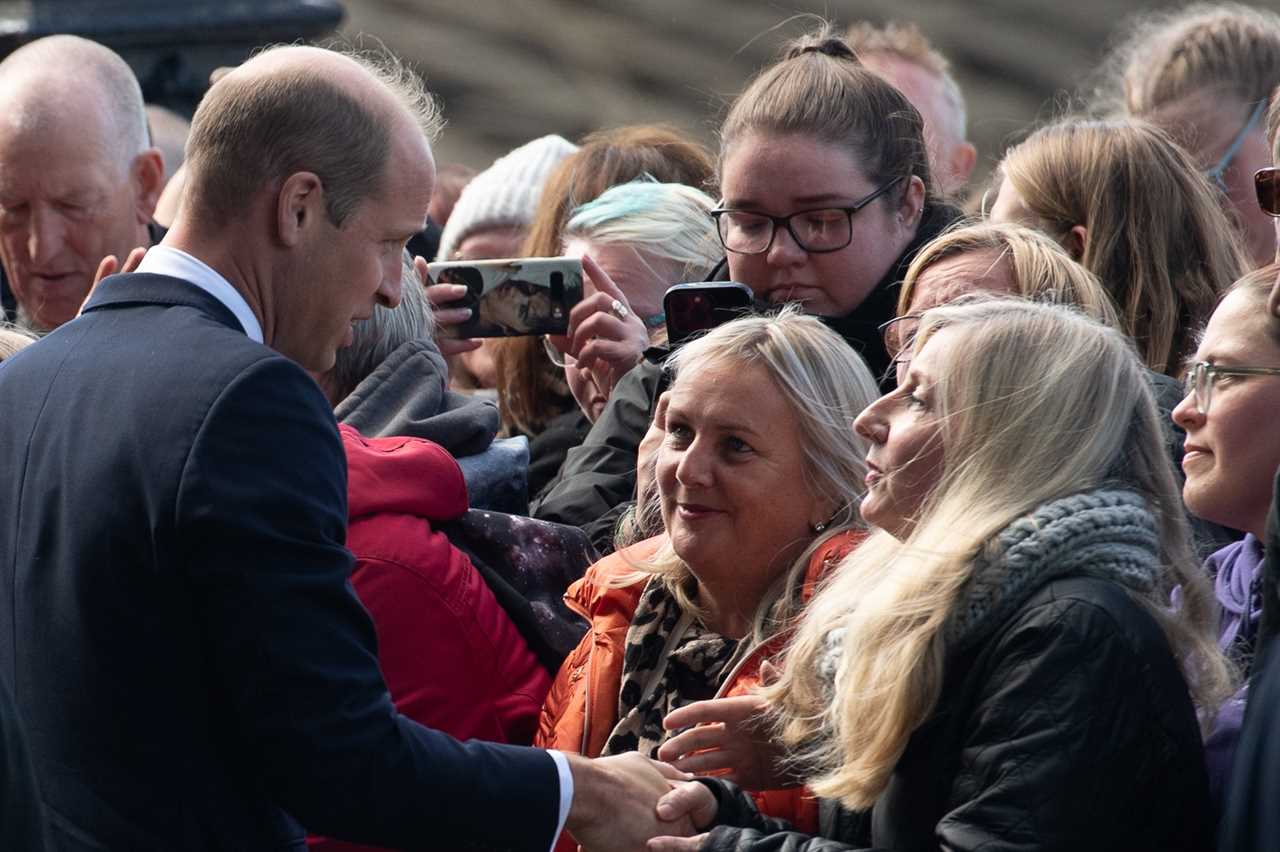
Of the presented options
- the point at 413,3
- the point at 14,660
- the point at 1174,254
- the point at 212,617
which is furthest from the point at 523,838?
the point at 413,3

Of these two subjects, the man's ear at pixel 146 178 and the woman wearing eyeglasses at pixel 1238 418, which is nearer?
the woman wearing eyeglasses at pixel 1238 418

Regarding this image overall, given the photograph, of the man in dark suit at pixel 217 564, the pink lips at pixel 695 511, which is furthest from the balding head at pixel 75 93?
the pink lips at pixel 695 511

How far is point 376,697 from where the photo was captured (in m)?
2.53

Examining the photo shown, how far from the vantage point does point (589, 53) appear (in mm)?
12867

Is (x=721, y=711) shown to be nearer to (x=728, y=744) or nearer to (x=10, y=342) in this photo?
(x=728, y=744)

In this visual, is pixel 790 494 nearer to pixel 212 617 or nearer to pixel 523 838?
pixel 523 838

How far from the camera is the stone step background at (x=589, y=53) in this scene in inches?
481

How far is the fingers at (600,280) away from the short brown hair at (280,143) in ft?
4.37

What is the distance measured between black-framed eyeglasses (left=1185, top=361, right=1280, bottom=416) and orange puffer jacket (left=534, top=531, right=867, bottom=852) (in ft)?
1.84

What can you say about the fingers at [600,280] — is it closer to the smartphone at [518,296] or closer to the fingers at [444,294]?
the smartphone at [518,296]

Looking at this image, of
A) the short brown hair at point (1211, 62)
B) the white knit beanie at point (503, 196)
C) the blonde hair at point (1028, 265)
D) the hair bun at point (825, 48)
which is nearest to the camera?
the blonde hair at point (1028, 265)

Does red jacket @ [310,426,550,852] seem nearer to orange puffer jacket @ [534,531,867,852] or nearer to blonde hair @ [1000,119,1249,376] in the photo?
orange puffer jacket @ [534,531,867,852]

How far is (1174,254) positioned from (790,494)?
0.98 m

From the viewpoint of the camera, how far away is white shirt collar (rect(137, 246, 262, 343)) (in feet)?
8.67
